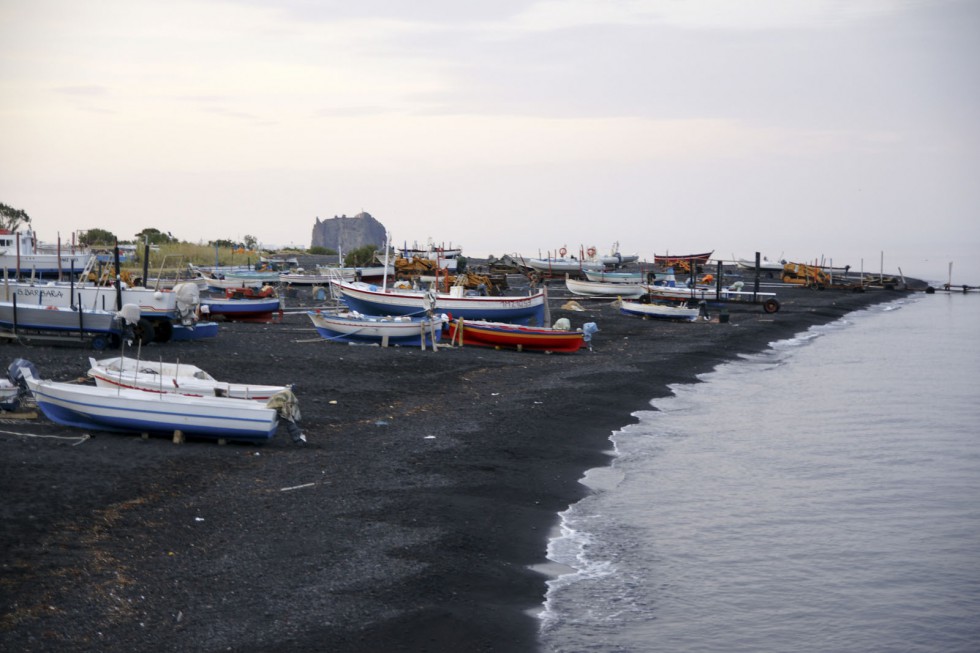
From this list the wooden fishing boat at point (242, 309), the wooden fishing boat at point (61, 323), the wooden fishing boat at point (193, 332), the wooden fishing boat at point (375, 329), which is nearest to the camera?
the wooden fishing boat at point (61, 323)

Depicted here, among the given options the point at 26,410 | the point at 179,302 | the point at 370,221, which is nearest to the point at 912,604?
the point at 26,410

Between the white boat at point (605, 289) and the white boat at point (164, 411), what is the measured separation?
1841 inches

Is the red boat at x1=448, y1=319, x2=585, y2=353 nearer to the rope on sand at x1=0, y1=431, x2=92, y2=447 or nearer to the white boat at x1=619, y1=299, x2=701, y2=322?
the white boat at x1=619, y1=299, x2=701, y2=322

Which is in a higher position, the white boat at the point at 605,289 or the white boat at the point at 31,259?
Result: the white boat at the point at 31,259

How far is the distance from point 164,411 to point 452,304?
76.6ft

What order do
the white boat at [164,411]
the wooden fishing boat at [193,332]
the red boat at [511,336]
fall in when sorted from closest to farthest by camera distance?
the white boat at [164,411] < the wooden fishing boat at [193,332] < the red boat at [511,336]

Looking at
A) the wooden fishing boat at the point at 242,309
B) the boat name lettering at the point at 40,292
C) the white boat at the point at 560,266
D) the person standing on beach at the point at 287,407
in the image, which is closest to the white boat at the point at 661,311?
the wooden fishing boat at the point at 242,309

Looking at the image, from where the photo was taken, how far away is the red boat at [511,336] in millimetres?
34562

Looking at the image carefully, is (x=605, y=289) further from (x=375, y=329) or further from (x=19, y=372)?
(x=19, y=372)

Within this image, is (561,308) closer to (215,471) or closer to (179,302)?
(179,302)

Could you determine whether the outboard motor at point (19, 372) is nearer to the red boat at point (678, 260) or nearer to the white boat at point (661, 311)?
the white boat at point (661, 311)

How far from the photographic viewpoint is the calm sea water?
40.2ft

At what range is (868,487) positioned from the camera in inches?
763

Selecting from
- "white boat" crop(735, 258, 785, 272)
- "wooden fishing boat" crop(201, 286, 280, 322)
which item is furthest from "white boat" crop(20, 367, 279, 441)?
"white boat" crop(735, 258, 785, 272)
